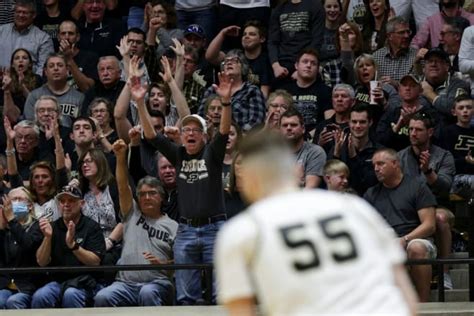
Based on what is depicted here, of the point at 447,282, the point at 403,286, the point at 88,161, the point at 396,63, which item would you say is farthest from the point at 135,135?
the point at 403,286

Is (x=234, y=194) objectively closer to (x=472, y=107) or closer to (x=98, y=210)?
(x=98, y=210)

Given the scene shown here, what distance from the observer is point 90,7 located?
56.1 ft

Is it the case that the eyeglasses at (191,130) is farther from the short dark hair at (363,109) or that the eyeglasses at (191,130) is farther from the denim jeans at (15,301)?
the short dark hair at (363,109)

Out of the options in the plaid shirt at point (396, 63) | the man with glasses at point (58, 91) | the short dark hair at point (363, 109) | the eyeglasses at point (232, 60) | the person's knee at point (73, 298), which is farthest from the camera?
the plaid shirt at point (396, 63)

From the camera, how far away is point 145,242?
12.1 metres

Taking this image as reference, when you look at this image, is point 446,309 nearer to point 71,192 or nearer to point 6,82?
point 71,192

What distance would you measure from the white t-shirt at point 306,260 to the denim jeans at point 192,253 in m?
6.56

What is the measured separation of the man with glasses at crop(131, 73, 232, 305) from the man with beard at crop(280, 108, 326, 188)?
3.83 feet

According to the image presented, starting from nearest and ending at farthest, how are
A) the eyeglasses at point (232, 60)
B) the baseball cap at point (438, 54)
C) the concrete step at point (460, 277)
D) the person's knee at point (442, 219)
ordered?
1. the person's knee at point (442, 219)
2. the concrete step at point (460, 277)
3. the eyeglasses at point (232, 60)
4. the baseball cap at point (438, 54)

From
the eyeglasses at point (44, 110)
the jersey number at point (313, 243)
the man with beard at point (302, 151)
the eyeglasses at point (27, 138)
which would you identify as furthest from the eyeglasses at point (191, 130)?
the jersey number at point (313, 243)

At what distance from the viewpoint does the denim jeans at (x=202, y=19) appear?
1681 centimetres

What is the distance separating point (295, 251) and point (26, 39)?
40.8ft

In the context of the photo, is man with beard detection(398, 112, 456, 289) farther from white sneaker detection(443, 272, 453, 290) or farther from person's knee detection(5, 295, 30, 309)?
person's knee detection(5, 295, 30, 309)

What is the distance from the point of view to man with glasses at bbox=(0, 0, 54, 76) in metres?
16.8
